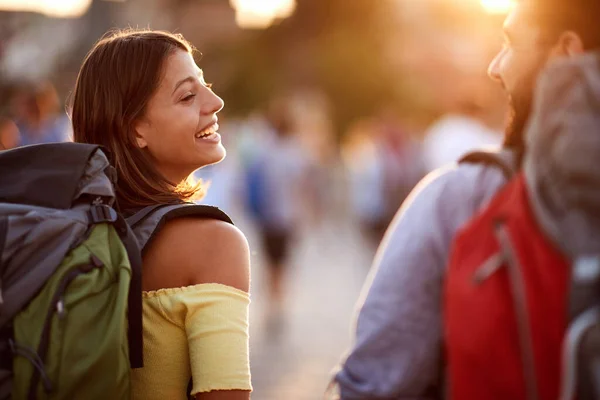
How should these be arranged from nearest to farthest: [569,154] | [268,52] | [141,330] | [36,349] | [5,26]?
[569,154]
[36,349]
[141,330]
[5,26]
[268,52]

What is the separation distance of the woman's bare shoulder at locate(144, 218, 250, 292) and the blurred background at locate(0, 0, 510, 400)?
984 millimetres

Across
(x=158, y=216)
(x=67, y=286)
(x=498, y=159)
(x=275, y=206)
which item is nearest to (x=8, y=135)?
(x=275, y=206)

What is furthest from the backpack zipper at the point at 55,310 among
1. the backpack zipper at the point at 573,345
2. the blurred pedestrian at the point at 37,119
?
the blurred pedestrian at the point at 37,119

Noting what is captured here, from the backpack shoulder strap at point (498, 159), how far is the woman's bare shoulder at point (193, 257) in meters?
0.77

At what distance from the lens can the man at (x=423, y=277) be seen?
2.21 meters

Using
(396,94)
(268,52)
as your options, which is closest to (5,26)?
(268,52)

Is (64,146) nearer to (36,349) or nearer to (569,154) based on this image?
(36,349)

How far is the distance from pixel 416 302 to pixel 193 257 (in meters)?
0.72

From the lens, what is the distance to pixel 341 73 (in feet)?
170

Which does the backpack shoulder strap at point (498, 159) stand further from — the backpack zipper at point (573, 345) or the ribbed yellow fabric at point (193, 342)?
the ribbed yellow fabric at point (193, 342)

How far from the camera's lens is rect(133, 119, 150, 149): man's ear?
3039 mm

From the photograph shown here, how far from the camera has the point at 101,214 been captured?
2.53 m

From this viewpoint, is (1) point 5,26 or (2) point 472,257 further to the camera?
(1) point 5,26

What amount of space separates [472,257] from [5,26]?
2638 centimetres
